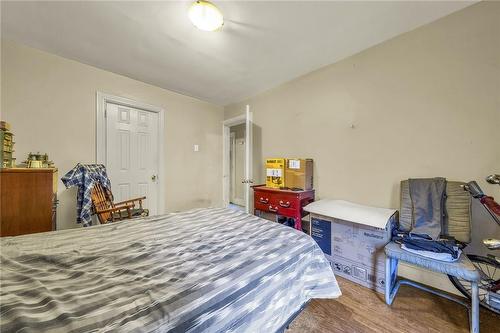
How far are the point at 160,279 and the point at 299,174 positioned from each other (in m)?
2.06

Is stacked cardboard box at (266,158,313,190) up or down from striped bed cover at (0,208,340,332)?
up

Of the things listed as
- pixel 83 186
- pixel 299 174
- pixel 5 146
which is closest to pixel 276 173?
pixel 299 174

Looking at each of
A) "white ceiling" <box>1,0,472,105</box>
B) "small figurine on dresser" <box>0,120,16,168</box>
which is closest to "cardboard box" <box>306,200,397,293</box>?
"white ceiling" <box>1,0,472,105</box>

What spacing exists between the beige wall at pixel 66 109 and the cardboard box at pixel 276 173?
1715 mm

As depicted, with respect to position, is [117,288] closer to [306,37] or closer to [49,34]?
[306,37]

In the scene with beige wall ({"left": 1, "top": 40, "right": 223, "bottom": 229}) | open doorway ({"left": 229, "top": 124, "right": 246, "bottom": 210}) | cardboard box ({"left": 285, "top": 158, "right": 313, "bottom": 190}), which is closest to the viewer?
beige wall ({"left": 1, "top": 40, "right": 223, "bottom": 229})

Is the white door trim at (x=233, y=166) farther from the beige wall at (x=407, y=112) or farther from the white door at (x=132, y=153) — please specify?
the beige wall at (x=407, y=112)

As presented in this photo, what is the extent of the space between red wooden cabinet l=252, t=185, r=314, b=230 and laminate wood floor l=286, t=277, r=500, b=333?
854 millimetres

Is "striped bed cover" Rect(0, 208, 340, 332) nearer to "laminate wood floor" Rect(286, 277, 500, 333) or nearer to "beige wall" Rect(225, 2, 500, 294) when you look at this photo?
"laminate wood floor" Rect(286, 277, 500, 333)

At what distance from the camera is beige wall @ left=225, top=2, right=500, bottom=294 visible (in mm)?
1563

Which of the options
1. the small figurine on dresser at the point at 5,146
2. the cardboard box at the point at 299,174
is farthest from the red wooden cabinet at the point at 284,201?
the small figurine on dresser at the point at 5,146

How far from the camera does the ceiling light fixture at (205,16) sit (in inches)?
60.4

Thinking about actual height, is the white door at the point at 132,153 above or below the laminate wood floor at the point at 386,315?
above

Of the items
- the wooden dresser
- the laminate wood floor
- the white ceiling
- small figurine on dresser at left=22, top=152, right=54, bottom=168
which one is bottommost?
the laminate wood floor
